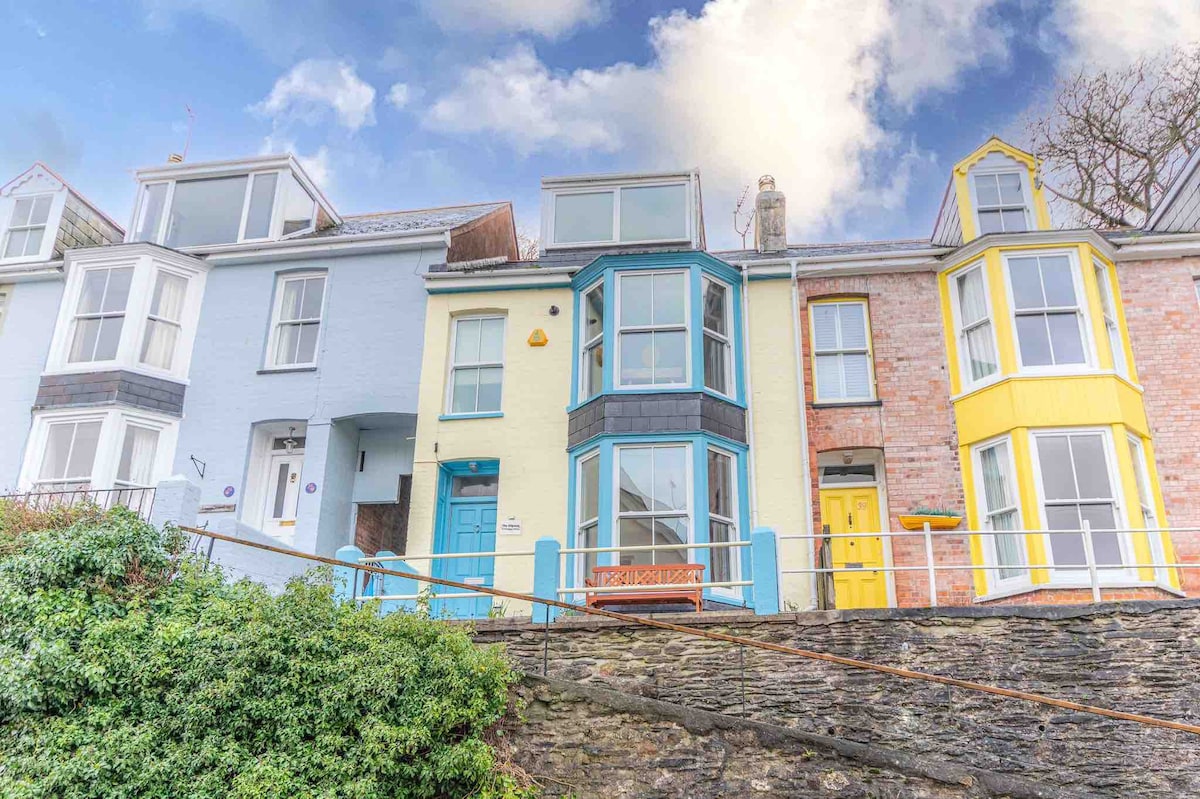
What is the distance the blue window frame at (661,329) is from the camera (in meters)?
14.1

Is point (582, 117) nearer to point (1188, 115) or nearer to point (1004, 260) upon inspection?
point (1004, 260)

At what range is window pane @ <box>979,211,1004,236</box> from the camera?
15.0 m

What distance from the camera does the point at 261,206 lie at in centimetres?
1752

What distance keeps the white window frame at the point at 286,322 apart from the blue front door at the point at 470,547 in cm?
356

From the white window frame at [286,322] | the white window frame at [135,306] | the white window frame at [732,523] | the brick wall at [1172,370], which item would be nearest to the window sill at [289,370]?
the white window frame at [286,322]

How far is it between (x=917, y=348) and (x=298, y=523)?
386 inches

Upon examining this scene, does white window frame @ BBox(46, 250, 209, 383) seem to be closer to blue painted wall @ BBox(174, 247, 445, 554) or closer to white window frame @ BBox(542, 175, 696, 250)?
blue painted wall @ BBox(174, 247, 445, 554)

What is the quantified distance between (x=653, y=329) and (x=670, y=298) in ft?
1.91

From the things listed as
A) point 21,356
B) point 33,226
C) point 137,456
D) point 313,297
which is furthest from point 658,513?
point 33,226

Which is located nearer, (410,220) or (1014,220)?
A: (1014,220)

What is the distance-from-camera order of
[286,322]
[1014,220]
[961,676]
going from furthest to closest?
[286,322]
[1014,220]
[961,676]

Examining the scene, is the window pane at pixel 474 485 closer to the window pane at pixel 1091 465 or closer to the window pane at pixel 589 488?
the window pane at pixel 589 488

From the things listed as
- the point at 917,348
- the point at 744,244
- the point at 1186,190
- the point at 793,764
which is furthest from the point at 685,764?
the point at 1186,190

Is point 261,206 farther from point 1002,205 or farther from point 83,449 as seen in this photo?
point 1002,205
